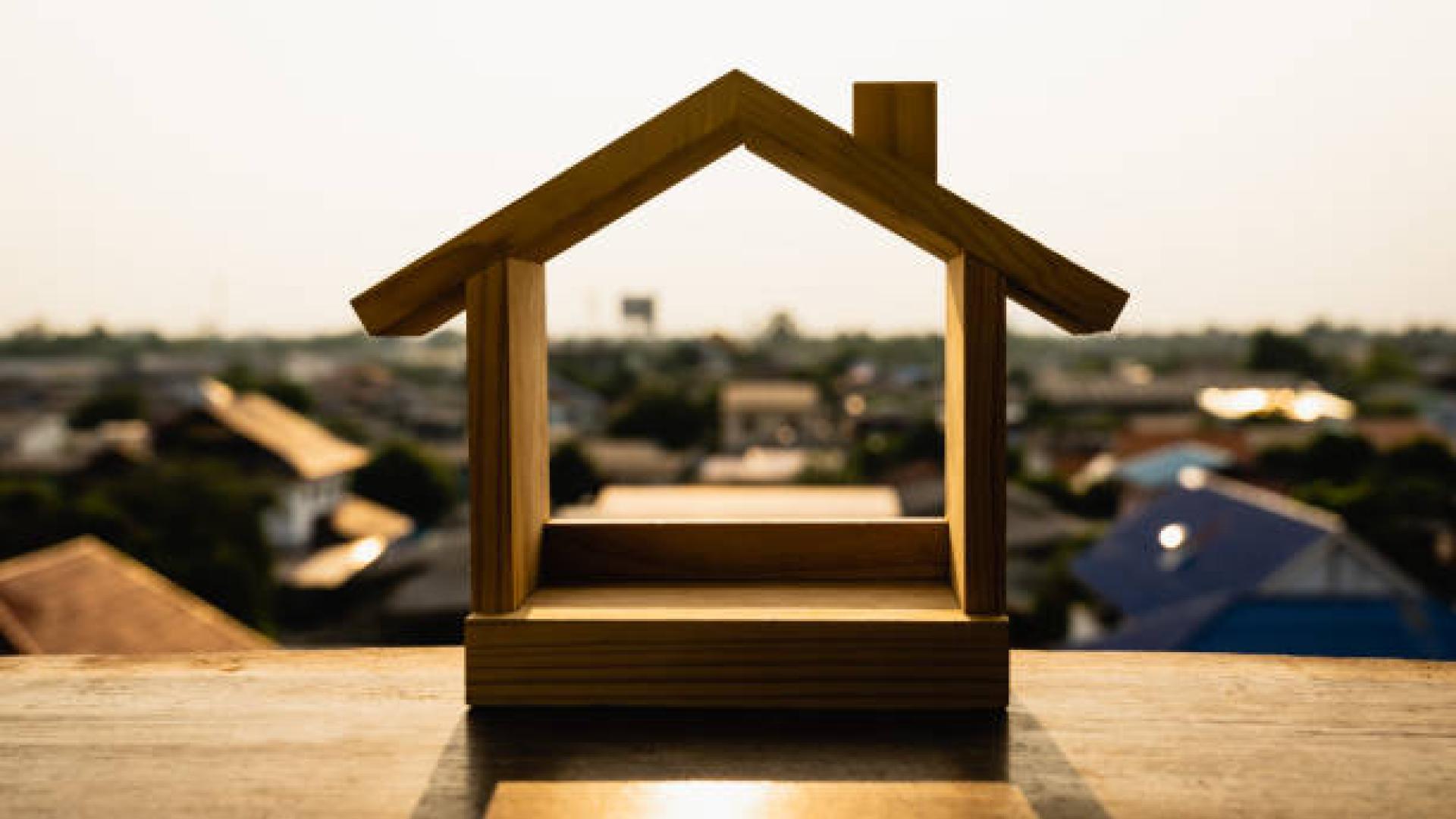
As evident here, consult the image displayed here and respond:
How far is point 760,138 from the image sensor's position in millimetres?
1285

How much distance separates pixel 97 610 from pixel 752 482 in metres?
15.1

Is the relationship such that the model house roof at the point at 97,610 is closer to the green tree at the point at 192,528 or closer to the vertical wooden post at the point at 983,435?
the vertical wooden post at the point at 983,435

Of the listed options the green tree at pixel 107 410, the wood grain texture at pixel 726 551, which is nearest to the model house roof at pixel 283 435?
the green tree at pixel 107 410

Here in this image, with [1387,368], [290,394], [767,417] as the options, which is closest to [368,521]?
[290,394]

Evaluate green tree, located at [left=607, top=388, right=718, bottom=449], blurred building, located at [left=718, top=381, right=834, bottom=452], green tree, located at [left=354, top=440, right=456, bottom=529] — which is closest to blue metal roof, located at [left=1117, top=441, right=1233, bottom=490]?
green tree, located at [left=607, top=388, right=718, bottom=449]

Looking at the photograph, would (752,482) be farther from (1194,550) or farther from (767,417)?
(767,417)

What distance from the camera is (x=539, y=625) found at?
1.30 m

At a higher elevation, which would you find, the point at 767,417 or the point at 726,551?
the point at 726,551

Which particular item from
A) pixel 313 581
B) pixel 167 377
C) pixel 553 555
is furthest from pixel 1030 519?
pixel 167 377

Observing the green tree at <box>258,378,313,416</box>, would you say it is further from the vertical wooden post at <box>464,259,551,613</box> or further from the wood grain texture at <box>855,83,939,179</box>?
the wood grain texture at <box>855,83,939,179</box>

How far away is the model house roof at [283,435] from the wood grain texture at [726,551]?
2463 centimetres

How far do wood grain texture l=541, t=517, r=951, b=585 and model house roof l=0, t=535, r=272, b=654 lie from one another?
1930 millimetres

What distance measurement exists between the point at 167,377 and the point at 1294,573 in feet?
206

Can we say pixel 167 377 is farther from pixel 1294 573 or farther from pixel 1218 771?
pixel 1218 771
